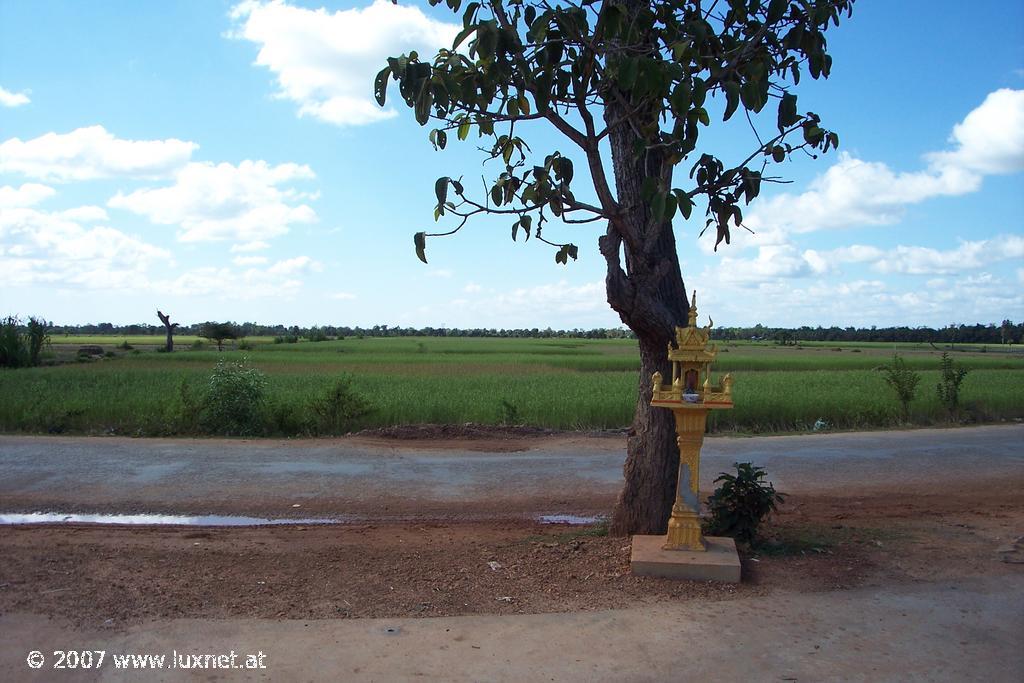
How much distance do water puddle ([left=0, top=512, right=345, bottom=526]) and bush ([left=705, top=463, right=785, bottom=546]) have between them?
155 inches

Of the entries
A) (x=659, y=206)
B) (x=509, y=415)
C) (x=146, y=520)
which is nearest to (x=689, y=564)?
(x=659, y=206)

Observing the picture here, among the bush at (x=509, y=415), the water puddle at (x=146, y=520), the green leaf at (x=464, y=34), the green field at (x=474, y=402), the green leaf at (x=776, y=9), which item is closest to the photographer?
the green leaf at (x=464, y=34)

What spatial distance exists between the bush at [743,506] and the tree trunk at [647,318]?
427mm

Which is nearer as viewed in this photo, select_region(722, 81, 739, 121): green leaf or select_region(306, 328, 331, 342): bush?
select_region(722, 81, 739, 121): green leaf

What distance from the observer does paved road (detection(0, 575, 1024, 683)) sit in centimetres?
418

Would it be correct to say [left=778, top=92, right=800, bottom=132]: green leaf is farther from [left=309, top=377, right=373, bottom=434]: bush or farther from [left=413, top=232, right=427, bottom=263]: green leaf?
[left=309, top=377, right=373, bottom=434]: bush

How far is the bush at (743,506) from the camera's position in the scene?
20.6 feet

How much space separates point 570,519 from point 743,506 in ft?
8.03

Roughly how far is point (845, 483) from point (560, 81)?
6.93 metres

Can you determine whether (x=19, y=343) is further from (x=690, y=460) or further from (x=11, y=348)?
(x=690, y=460)

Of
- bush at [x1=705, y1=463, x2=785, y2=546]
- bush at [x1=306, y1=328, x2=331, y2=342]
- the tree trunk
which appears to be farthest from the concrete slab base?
bush at [x1=306, y1=328, x2=331, y2=342]

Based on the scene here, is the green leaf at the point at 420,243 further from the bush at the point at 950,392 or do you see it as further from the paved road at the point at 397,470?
the bush at the point at 950,392

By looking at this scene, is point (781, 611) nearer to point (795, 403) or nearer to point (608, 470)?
point (608, 470)

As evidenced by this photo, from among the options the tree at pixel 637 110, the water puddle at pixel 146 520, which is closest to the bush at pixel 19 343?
the water puddle at pixel 146 520
